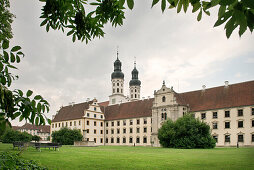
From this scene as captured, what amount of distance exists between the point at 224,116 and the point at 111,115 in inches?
1195

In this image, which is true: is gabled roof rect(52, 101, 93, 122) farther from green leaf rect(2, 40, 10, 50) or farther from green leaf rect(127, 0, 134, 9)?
green leaf rect(127, 0, 134, 9)

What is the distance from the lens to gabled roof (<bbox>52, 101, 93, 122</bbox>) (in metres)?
63.2

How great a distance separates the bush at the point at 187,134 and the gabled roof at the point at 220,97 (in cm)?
1222

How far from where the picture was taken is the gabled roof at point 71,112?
6325 centimetres

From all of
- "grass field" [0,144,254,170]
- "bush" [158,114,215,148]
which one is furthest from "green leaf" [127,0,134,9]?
"bush" [158,114,215,148]

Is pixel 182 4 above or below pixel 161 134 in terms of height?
above

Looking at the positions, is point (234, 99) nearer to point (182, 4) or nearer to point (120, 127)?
point (120, 127)

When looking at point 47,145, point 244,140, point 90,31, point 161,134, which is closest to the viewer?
point 90,31

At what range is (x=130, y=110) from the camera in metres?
63.0

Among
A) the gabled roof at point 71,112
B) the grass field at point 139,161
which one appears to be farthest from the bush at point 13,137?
the grass field at point 139,161

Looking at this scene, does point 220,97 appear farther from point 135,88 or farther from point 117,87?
point 135,88

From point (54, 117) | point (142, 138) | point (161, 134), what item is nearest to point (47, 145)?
point (161, 134)

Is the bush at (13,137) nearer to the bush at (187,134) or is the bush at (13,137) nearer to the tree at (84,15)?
the bush at (187,134)

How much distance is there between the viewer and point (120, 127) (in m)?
62.6
